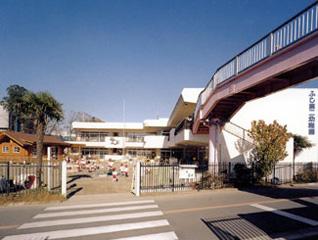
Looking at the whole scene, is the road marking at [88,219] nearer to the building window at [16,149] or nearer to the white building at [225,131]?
the white building at [225,131]

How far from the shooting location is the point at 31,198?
11.1 meters

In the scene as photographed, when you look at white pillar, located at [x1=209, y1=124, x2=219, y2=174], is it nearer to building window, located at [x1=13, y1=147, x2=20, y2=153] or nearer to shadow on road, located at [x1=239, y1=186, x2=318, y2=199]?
shadow on road, located at [x1=239, y1=186, x2=318, y2=199]

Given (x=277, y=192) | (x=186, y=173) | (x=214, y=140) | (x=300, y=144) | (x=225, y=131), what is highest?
(x=225, y=131)

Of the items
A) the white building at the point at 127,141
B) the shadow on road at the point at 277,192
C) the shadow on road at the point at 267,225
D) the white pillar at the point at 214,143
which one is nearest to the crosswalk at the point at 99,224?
the shadow on road at the point at 267,225

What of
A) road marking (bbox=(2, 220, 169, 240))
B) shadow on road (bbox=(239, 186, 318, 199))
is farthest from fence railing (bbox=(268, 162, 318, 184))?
road marking (bbox=(2, 220, 169, 240))

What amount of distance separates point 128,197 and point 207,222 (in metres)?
5.14

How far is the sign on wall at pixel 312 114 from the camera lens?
85.9 feet

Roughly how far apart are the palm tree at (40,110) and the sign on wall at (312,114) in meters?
25.6

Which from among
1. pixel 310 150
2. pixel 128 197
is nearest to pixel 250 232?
pixel 128 197

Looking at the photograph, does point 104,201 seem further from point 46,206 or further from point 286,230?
point 286,230

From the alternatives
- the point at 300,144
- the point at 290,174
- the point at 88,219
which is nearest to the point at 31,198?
the point at 88,219

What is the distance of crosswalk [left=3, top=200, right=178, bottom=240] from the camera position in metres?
6.82

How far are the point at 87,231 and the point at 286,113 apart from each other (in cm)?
2353

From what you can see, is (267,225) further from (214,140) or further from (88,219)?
(214,140)
